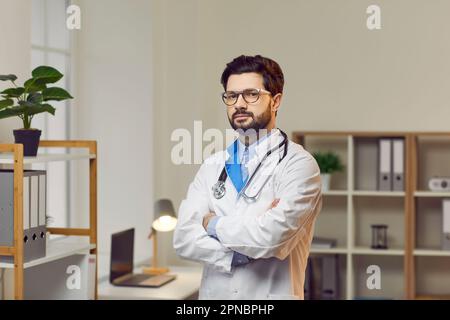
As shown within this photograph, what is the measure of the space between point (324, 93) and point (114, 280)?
4.31ft

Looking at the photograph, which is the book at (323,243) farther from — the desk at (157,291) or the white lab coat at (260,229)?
the white lab coat at (260,229)

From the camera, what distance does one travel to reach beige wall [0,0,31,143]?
6.05 ft

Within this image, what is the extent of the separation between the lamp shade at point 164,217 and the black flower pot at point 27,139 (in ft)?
3.60

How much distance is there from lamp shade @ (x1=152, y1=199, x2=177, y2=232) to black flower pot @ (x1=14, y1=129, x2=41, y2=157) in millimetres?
1096

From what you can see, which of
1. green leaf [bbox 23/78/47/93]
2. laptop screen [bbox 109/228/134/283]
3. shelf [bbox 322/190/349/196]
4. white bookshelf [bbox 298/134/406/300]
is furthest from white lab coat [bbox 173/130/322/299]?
white bookshelf [bbox 298/134/406/300]

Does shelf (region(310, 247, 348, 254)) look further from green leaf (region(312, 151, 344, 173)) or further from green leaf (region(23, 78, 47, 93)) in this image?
green leaf (region(23, 78, 47, 93))

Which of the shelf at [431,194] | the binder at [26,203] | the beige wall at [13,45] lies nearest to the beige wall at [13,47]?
the beige wall at [13,45]

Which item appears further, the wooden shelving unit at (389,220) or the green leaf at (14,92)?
the wooden shelving unit at (389,220)

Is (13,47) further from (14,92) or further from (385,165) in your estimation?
(385,165)

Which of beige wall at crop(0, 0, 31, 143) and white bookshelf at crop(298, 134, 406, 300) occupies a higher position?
beige wall at crop(0, 0, 31, 143)

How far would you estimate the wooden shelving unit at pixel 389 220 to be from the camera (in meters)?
3.12

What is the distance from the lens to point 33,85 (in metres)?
1.66
